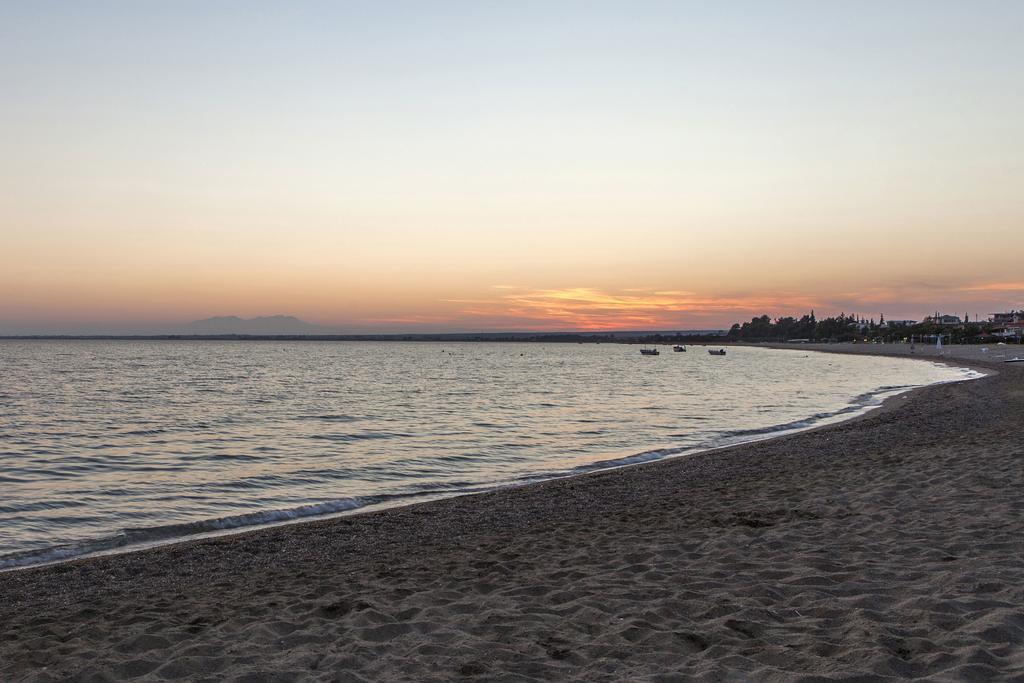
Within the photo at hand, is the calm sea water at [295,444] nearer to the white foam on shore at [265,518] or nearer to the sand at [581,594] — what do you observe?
the white foam on shore at [265,518]

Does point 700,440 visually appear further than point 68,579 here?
Yes

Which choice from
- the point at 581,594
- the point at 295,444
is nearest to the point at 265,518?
the point at 581,594

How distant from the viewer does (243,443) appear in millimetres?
22719

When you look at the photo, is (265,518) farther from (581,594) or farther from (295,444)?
(295,444)

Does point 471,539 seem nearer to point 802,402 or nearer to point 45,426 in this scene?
point 45,426

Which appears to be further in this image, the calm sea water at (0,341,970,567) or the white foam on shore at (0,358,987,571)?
the calm sea water at (0,341,970,567)

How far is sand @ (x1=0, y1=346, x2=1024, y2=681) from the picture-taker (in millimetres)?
5473

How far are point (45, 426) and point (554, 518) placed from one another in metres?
24.0

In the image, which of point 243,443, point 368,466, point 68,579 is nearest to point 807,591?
point 68,579

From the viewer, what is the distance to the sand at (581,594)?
547cm

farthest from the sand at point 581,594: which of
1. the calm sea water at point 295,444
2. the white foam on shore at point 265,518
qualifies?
the calm sea water at point 295,444

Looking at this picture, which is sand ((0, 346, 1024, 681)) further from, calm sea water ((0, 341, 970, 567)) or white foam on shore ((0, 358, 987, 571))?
calm sea water ((0, 341, 970, 567))

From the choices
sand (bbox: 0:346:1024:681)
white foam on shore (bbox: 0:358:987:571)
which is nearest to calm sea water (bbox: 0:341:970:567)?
white foam on shore (bbox: 0:358:987:571)

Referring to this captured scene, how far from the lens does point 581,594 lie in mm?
7223
